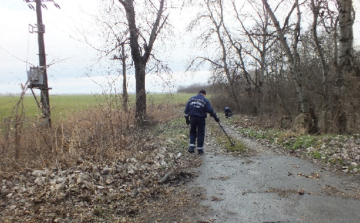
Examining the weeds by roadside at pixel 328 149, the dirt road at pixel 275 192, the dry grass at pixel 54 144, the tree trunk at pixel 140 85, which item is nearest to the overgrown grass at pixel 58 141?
the dry grass at pixel 54 144

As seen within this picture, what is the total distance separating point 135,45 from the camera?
13.6m

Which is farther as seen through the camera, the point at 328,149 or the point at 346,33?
the point at 346,33

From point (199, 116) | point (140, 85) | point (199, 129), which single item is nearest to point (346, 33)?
point (199, 116)

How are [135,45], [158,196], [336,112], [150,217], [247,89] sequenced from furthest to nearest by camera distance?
[247,89] → [135,45] → [336,112] → [158,196] → [150,217]

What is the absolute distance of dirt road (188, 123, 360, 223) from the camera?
419 centimetres

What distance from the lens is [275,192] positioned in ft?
16.9

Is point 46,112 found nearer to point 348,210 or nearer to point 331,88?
point 348,210

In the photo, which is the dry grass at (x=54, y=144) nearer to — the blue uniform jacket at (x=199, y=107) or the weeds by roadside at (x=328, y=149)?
the blue uniform jacket at (x=199, y=107)

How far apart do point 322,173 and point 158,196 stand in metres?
3.95

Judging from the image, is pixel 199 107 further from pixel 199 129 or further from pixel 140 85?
pixel 140 85

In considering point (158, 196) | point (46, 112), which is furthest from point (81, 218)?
point (46, 112)

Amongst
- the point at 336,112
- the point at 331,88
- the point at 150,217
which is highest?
the point at 331,88

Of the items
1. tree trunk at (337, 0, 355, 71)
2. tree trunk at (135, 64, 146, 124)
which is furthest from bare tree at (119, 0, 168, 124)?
tree trunk at (337, 0, 355, 71)

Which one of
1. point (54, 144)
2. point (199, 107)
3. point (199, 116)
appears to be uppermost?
point (199, 107)
